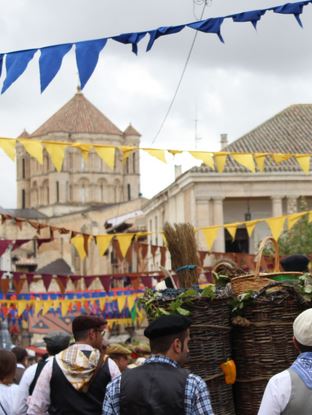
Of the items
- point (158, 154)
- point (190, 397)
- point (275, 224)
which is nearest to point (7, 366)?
point (190, 397)

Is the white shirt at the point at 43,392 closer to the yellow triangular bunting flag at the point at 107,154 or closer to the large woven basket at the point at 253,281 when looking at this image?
the large woven basket at the point at 253,281

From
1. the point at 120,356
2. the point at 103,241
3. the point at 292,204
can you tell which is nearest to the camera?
the point at 120,356

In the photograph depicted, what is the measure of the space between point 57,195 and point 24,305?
9667 centimetres

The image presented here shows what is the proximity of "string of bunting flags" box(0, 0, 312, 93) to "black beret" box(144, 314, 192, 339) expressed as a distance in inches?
130

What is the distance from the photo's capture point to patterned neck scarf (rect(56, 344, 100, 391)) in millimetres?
7746

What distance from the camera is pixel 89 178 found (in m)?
136

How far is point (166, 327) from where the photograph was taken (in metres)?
6.11

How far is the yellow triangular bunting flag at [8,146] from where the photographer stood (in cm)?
1474

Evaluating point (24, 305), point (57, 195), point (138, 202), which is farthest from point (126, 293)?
point (57, 195)

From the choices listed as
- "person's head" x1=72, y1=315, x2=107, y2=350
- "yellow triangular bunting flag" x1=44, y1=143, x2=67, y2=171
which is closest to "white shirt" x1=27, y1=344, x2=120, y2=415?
"person's head" x1=72, y1=315, x2=107, y2=350

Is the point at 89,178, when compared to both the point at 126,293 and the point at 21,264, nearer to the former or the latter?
the point at 21,264

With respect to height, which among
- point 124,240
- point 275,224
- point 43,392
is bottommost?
point 43,392

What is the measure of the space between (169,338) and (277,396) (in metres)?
0.65

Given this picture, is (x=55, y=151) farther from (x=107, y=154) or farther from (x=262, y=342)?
(x=262, y=342)
